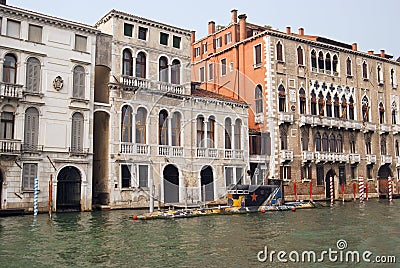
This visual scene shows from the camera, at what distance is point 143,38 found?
29.2 meters

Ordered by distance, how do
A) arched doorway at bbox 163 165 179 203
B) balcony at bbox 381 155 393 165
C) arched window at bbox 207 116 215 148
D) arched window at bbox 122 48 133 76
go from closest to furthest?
arched window at bbox 122 48 133 76
arched doorway at bbox 163 165 179 203
arched window at bbox 207 116 215 148
balcony at bbox 381 155 393 165

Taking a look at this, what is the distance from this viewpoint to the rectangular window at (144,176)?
1091 inches

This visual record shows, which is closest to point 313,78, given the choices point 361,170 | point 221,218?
point 361,170

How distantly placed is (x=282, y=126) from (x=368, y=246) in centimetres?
2211

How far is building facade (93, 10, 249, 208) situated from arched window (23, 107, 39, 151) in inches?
152

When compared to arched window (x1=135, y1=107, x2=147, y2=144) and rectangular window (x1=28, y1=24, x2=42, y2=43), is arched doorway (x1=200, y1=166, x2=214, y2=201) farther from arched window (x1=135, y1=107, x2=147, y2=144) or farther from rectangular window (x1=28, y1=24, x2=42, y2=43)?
rectangular window (x1=28, y1=24, x2=42, y2=43)

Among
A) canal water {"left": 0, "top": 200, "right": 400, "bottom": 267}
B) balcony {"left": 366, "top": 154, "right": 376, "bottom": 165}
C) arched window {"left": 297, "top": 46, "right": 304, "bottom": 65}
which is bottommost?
canal water {"left": 0, "top": 200, "right": 400, "bottom": 267}

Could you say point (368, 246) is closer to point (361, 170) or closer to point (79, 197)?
point (79, 197)

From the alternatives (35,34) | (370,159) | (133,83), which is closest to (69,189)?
(133,83)

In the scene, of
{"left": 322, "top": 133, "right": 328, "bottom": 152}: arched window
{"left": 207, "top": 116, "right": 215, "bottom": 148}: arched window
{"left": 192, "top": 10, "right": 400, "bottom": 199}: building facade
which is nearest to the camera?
{"left": 207, "top": 116, "right": 215, "bottom": 148}: arched window

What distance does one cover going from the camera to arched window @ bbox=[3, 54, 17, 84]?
77.5ft

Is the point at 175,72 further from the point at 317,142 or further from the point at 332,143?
the point at 332,143

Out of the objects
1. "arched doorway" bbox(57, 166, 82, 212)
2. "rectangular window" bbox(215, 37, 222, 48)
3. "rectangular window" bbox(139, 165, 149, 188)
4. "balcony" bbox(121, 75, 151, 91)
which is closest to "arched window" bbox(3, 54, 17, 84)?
"arched doorway" bbox(57, 166, 82, 212)

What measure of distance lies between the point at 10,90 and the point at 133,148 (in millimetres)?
7727
